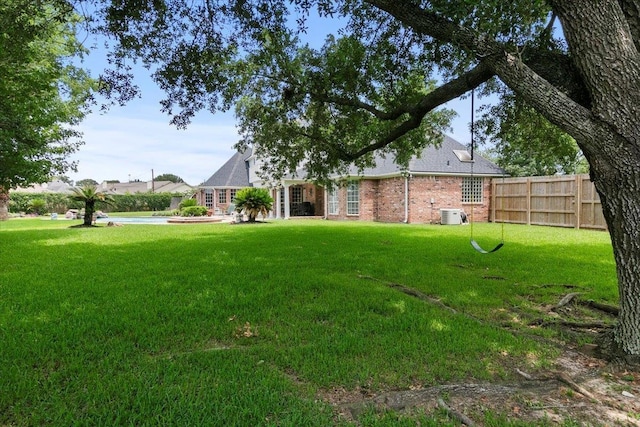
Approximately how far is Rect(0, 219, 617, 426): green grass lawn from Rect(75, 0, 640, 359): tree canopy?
174 cm

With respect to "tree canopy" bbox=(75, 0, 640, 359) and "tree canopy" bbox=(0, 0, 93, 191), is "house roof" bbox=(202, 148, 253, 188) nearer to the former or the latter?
"tree canopy" bbox=(0, 0, 93, 191)

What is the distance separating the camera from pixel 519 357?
3.39m

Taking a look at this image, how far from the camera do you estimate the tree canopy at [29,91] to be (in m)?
5.79

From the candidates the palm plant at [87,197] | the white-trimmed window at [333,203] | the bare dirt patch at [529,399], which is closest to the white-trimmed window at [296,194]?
the white-trimmed window at [333,203]

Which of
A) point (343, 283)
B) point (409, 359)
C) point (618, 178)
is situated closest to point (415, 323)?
point (409, 359)

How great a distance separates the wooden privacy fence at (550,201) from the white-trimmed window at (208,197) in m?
20.6

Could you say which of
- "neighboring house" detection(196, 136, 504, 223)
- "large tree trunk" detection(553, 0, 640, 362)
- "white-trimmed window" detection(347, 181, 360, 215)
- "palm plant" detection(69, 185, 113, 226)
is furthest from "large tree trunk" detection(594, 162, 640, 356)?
"palm plant" detection(69, 185, 113, 226)

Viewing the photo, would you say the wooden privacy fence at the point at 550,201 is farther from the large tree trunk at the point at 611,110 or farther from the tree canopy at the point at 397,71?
the large tree trunk at the point at 611,110

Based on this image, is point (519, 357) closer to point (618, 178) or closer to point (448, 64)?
point (618, 178)

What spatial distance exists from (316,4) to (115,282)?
5560 mm

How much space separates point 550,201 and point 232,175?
71.8ft

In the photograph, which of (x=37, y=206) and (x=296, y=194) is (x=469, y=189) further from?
(x=37, y=206)

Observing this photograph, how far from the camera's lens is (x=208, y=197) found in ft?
102

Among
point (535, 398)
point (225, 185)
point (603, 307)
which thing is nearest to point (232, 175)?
point (225, 185)
